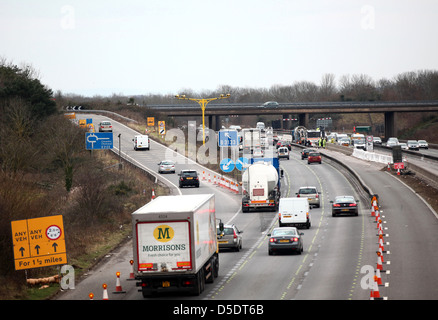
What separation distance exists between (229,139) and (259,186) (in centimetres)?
2321

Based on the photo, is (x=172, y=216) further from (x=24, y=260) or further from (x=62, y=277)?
(x=62, y=277)

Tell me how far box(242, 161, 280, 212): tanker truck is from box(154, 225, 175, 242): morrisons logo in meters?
30.5

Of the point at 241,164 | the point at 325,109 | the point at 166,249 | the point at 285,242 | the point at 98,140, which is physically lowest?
the point at 285,242

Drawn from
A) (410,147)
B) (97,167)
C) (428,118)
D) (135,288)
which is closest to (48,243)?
(135,288)

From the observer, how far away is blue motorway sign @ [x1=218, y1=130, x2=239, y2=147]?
3056 inches

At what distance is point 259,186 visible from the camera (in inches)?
2221

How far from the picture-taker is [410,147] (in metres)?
117

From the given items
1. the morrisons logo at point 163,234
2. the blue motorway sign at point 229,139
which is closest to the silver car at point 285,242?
the morrisons logo at point 163,234

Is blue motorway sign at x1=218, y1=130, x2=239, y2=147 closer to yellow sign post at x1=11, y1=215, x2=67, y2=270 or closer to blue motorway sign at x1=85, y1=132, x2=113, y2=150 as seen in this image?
blue motorway sign at x1=85, y1=132, x2=113, y2=150

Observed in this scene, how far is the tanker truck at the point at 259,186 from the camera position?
56.2 meters

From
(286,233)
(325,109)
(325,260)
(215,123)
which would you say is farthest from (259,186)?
(215,123)

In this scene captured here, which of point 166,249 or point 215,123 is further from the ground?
point 166,249

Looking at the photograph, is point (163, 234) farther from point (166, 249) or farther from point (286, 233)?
point (286, 233)

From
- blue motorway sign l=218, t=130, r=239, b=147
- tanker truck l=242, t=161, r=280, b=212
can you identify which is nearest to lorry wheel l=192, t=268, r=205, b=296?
tanker truck l=242, t=161, r=280, b=212
